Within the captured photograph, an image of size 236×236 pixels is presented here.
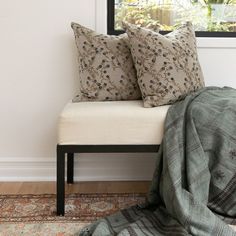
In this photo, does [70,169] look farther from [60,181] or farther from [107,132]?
[107,132]

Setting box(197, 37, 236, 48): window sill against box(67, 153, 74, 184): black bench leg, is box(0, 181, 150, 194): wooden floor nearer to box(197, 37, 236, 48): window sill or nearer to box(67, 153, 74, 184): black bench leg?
box(67, 153, 74, 184): black bench leg

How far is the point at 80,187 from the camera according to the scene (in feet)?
8.21

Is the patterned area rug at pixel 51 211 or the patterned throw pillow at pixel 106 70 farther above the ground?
the patterned throw pillow at pixel 106 70

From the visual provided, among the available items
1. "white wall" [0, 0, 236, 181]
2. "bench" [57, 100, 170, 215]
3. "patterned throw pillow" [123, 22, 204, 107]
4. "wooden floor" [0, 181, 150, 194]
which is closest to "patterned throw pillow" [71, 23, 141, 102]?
"patterned throw pillow" [123, 22, 204, 107]

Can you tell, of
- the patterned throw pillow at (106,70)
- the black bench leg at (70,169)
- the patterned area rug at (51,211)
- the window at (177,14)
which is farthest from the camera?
the window at (177,14)

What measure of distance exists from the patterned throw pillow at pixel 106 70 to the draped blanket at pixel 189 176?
40cm

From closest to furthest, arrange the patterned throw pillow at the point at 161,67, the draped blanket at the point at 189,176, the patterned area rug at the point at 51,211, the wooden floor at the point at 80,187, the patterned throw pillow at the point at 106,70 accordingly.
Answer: the draped blanket at the point at 189,176 → the patterned area rug at the point at 51,211 → the patterned throw pillow at the point at 161,67 → the patterned throw pillow at the point at 106,70 → the wooden floor at the point at 80,187

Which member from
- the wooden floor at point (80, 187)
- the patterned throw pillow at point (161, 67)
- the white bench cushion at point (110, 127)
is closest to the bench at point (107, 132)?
the white bench cushion at point (110, 127)

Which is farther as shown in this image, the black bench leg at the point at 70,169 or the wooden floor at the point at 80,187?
the black bench leg at the point at 70,169

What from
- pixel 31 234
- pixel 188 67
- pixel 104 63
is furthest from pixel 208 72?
pixel 31 234

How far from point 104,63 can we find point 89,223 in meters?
0.88

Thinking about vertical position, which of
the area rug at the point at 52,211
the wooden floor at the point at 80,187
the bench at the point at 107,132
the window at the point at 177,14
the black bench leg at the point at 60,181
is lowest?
the wooden floor at the point at 80,187

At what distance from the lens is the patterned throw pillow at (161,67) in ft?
6.96

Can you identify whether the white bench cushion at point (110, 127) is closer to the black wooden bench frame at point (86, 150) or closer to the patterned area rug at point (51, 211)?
the black wooden bench frame at point (86, 150)
